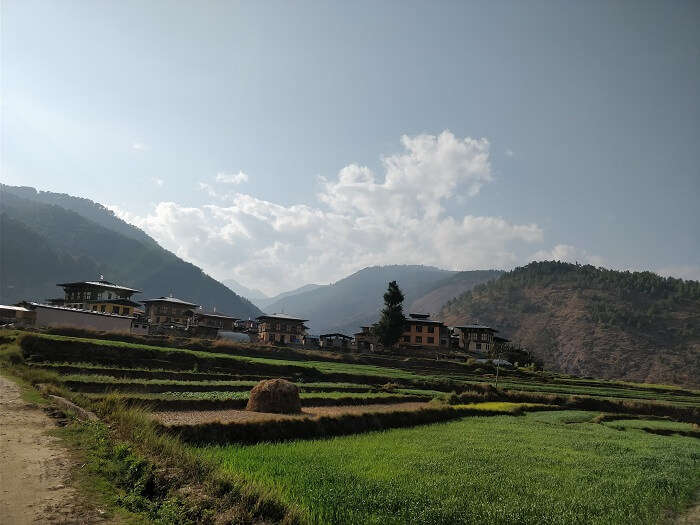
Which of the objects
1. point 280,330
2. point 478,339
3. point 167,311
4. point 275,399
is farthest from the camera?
point 478,339

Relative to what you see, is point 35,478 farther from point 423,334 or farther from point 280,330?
point 423,334

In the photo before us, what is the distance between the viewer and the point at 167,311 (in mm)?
104938

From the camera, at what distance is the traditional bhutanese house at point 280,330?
103 meters

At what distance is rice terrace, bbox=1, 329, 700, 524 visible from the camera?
990 cm

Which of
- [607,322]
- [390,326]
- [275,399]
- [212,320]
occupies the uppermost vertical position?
[607,322]

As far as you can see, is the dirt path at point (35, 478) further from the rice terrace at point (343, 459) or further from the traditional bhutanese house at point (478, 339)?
the traditional bhutanese house at point (478, 339)

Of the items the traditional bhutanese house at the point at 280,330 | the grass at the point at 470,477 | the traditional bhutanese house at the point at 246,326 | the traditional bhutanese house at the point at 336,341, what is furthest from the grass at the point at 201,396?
the traditional bhutanese house at the point at 246,326

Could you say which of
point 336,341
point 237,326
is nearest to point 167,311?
point 237,326

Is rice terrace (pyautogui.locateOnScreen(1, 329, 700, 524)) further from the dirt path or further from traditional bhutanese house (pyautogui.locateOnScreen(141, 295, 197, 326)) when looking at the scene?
traditional bhutanese house (pyautogui.locateOnScreen(141, 295, 197, 326))

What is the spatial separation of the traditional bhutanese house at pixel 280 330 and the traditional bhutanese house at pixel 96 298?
28.3 m

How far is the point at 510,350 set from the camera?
102 metres

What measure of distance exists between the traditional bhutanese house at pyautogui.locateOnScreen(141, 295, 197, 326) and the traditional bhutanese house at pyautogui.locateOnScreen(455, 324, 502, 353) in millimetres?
67959

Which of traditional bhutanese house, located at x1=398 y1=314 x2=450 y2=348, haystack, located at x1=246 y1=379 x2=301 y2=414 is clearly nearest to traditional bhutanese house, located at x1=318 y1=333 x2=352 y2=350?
traditional bhutanese house, located at x1=398 y1=314 x2=450 y2=348

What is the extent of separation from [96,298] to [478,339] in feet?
285
